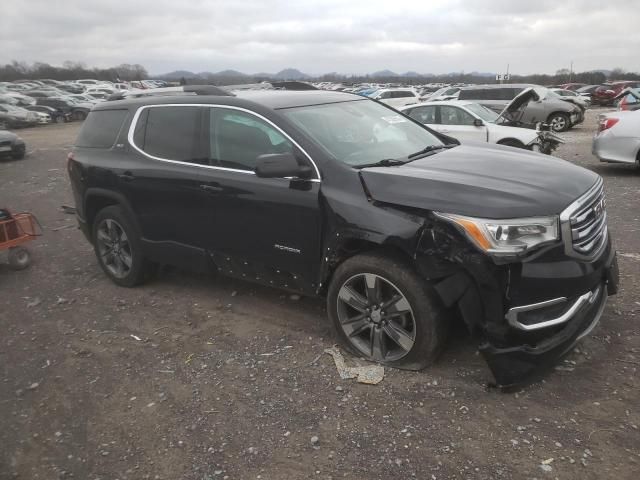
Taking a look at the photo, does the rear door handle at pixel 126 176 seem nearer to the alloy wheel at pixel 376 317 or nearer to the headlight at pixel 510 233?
the alloy wheel at pixel 376 317

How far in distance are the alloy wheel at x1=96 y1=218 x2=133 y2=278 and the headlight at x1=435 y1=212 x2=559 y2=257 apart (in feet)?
11.3

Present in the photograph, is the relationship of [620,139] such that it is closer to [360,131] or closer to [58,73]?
[360,131]

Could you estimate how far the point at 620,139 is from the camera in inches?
371

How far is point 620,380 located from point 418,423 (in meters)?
1.33

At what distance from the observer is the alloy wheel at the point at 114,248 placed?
16.7 ft

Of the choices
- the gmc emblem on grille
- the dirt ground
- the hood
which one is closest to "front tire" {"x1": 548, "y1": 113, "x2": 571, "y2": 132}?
the dirt ground

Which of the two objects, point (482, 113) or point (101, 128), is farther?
point (482, 113)

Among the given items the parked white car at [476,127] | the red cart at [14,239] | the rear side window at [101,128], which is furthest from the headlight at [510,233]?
the parked white car at [476,127]

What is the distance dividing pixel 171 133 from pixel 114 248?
1486 mm

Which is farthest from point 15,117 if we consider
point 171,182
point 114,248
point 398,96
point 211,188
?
point 211,188

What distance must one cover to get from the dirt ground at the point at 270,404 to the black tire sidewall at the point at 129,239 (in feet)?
1.46

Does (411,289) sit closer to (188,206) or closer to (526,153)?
(526,153)

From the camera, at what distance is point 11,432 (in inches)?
125

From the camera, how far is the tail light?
9523 mm
